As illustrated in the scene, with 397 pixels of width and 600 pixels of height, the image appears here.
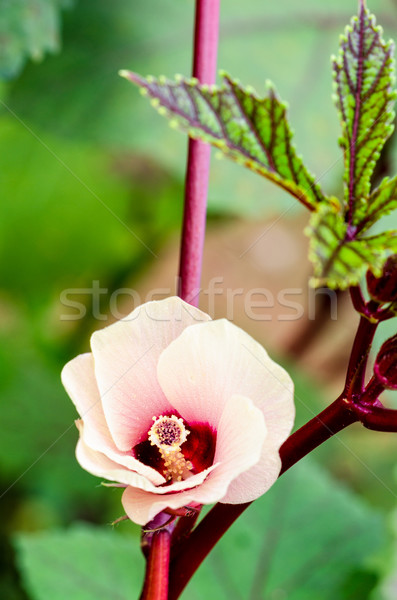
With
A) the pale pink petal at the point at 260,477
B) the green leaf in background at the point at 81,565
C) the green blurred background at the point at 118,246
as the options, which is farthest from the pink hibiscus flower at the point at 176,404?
the green leaf in background at the point at 81,565

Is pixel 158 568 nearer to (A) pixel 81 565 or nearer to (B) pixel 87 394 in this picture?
(B) pixel 87 394

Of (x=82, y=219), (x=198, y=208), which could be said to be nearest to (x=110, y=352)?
(x=198, y=208)

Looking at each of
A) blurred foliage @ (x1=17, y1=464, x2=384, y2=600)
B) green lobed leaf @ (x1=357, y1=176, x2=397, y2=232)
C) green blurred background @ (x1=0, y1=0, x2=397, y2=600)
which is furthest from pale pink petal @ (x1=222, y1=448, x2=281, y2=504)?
blurred foliage @ (x1=17, y1=464, x2=384, y2=600)

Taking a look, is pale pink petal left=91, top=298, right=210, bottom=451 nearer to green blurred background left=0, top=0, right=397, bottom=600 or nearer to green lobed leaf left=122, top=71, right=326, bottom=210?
green lobed leaf left=122, top=71, right=326, bottom=210

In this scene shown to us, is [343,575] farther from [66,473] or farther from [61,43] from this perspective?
[61,43]

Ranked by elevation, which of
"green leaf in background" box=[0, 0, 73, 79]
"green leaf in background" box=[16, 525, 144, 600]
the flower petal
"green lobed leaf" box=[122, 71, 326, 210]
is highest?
"green leaf in background" box=[0, 0, 73, 79]
